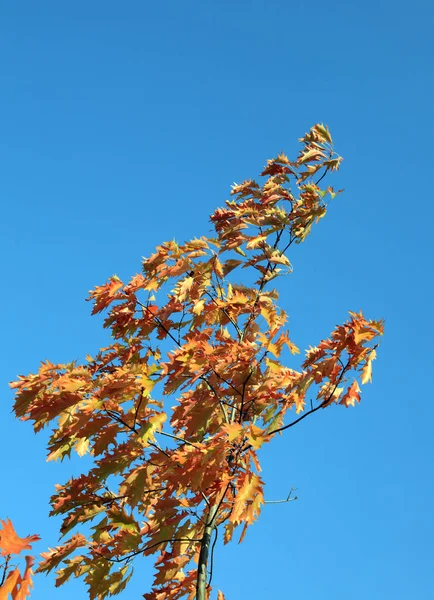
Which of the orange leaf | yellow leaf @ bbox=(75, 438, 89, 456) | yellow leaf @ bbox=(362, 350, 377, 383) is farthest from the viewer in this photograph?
yellow leaf @ bbox=(75, 438, 89, 456)

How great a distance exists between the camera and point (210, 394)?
16.6 feet

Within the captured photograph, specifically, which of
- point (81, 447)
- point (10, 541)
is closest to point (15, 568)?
point (10, 541)

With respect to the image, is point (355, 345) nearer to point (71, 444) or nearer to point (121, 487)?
point (121, 487)

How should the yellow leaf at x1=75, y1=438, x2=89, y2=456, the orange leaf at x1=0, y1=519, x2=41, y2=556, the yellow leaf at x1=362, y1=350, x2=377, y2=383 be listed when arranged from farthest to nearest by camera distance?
the yellow leaf at x1=75, y1=438, x2=89, y2=456 < the yellow leaf at x1=362, y1=350, x2=377, y2=383 < the orange leaf at x1=0, y1=519, x2=41, y2=556

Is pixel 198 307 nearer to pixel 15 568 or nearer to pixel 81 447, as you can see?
pixel 81 447

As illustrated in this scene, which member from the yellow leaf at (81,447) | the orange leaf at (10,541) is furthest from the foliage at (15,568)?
the yellow leaf at (81,447)

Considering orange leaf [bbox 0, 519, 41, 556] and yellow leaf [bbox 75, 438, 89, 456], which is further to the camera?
yellow leaf [bbox 75, 438, 89, 456]

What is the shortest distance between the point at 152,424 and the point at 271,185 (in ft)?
10.4

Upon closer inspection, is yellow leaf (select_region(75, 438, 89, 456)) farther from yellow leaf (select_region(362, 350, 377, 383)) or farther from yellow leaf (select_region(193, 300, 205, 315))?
yellow leaf (select_region(362, 350, 377, 383))

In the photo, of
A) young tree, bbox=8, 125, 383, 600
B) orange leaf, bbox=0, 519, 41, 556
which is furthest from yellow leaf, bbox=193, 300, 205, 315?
orange leaf, bbox=0, 519, 41, 556

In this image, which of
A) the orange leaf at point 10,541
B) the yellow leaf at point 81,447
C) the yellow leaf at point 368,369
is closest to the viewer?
the orange leaf at point 10,541

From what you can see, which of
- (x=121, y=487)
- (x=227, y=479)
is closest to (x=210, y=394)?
(x=227, y=479)

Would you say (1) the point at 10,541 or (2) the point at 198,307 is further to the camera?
(2) the point at 198,307

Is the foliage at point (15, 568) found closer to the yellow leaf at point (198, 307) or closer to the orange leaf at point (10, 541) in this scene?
the orange leaf at point (10, 541)
